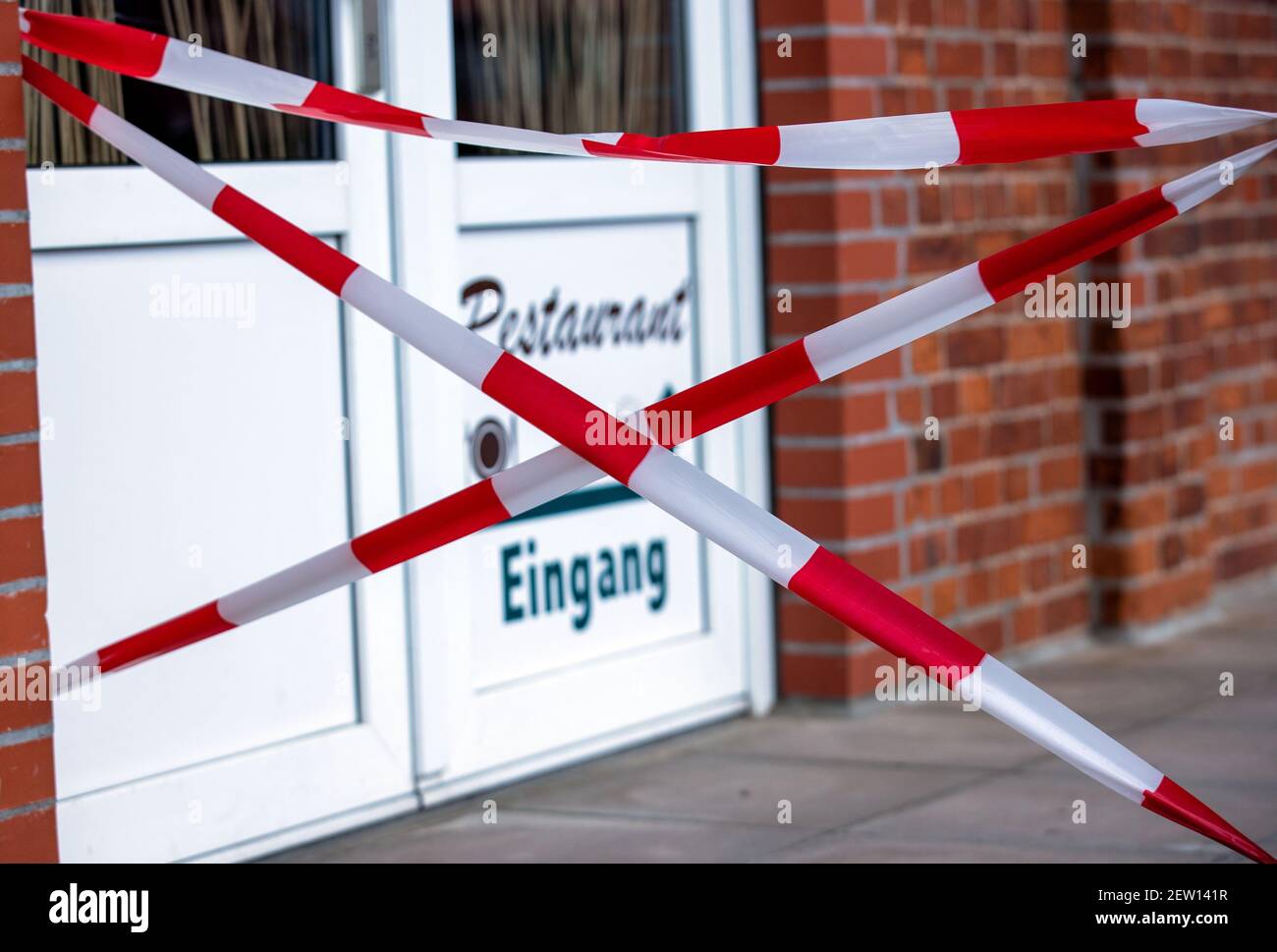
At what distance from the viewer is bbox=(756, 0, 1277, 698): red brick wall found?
4.86 meters

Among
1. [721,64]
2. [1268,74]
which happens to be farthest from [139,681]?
[1268,74]

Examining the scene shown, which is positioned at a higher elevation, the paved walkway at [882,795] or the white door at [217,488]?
the white door at [217,488]

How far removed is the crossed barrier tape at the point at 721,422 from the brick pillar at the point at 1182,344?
117 inches

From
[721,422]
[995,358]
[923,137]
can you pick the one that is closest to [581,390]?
[995,358]

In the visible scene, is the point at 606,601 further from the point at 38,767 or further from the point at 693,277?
the point at 38,767

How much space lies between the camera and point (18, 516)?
3006mm

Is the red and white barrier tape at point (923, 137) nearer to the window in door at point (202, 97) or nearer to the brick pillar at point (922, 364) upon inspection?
the window in door at point (202, 97)

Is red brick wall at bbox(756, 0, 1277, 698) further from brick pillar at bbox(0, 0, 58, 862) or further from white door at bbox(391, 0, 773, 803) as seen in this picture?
brick pillar at bbox(0, 0, 58, 862)

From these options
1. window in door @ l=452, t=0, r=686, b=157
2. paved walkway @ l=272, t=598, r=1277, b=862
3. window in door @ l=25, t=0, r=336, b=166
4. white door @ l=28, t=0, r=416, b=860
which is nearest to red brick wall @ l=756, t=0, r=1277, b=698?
window in door @ l=452, t=0, r=686, b=157

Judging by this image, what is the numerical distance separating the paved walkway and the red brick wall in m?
0.38

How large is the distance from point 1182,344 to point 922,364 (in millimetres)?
1252

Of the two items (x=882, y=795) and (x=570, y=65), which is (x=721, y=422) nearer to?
(x=882, y=795)

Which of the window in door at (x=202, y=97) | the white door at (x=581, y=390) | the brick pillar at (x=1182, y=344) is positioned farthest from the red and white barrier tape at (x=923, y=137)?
the brick pillar at (x=1182, y=344)

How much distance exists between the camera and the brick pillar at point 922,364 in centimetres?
485
